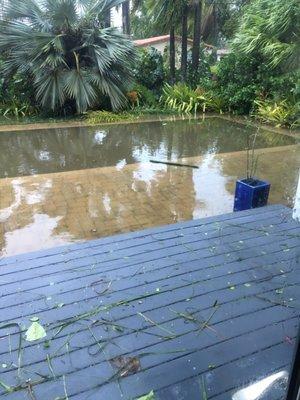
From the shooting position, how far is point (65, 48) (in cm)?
920

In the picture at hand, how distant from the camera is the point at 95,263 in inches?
105

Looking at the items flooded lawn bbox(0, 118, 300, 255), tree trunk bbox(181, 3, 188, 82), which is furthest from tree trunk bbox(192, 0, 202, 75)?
flooded lawn bbox(0, 118, 300, 255)

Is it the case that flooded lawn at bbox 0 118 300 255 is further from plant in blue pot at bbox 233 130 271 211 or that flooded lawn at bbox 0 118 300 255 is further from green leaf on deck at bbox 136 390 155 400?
green leaf on deck at bbox 136 390 155 400

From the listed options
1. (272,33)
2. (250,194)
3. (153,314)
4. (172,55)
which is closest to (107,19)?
(172,55)

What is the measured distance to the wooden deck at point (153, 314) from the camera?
1708 millimetres

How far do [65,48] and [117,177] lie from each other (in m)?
5.35

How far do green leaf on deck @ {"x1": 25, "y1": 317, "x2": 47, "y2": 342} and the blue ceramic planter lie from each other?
8.26 ft

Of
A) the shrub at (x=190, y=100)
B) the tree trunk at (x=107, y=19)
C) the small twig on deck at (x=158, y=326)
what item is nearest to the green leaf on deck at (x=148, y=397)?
the small twig on deck at (x=158, y=326)

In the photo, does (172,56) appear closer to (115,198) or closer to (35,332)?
(115,198)

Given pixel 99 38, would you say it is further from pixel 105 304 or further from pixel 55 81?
pixel 105 304

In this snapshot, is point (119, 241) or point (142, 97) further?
point (142, 97)

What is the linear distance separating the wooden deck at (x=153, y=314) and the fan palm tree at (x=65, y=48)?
6.90 metres

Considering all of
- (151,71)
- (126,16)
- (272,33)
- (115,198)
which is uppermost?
(126,16)

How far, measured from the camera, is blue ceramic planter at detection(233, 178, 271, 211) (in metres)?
3.79
